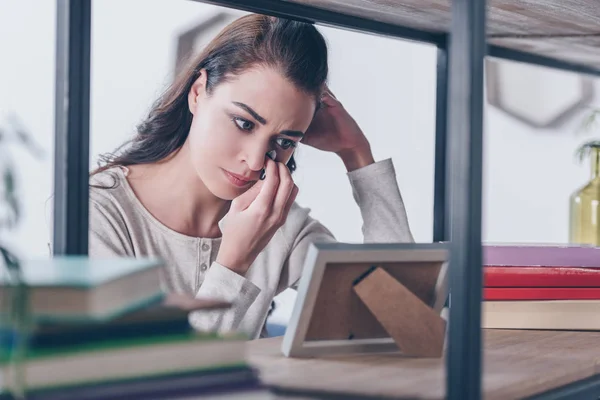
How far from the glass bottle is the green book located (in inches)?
56.7

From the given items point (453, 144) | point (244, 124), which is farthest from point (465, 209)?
A: point (244, 124)

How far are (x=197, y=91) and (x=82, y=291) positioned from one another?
1150 millimetres

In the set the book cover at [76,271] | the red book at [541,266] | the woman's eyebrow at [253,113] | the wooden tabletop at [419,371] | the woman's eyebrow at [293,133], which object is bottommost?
the wooden tabletop at [419,371]

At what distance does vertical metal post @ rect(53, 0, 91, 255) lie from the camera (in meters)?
1.08

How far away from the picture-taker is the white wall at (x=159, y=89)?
2.21 m

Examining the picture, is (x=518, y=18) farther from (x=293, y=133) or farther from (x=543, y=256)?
(x=293, y=133)

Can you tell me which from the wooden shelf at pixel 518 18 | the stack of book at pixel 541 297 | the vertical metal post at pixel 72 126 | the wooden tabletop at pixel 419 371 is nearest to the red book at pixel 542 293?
the stack of book at pixel 541 297

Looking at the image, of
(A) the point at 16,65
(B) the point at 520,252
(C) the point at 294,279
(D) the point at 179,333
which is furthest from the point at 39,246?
(D) the point at 179,333

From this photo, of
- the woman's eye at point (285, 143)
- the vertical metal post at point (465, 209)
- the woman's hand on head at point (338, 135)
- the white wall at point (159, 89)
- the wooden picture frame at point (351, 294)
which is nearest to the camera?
the vertical metal post at point (465, 209)

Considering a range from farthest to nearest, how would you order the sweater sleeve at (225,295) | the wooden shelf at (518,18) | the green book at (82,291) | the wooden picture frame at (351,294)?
the sweater sleeve at (225,295)
the wooden shelf at (518,18)
the wooden picture frame at (351,294)
the green book at (82,291)

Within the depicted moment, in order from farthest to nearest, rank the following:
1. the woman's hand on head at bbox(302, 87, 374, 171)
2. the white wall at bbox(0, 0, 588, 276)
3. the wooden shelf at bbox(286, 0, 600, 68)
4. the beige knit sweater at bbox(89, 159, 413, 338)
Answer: the white wall at bbox(0, 0, 588, 276) < the woman's hand on head at bbox(302, 87, 374, 171) < the beige knit sweater at bbox(89, 159, 413, 338) < the wooden shelf at bbox(286, 0, 600, 68)

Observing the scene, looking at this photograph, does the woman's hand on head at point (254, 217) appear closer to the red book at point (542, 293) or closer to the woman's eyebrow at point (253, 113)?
the woman's eyebrow at point (253, 113)

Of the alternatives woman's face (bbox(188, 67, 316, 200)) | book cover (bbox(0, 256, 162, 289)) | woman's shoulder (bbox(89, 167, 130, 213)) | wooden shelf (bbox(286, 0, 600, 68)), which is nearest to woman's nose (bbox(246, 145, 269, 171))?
woman's face (bbox(188, 67, 316, 200))

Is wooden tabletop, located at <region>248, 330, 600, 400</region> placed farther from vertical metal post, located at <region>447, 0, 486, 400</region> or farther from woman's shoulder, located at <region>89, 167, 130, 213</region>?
woman's shoulder, located at <region>89, 167, 130, 213</region>
